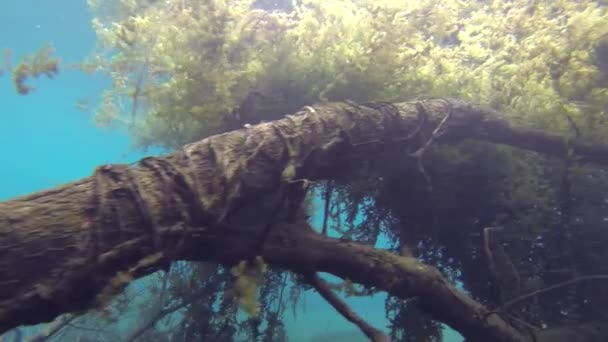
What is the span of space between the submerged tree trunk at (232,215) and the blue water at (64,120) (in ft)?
5.87

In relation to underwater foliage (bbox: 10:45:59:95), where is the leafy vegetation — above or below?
below

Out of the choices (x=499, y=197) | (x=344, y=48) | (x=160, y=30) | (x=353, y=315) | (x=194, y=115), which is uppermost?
(x=160, y=30)

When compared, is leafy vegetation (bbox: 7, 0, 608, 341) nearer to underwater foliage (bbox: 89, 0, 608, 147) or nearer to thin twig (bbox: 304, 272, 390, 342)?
underwater foliage (bbox: 89, 0, 608, 147)

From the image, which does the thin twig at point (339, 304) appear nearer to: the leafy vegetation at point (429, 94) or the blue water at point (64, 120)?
the leafy vegetation at point (429, 94)

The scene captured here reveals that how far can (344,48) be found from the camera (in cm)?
538

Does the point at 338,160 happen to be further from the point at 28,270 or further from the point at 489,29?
the point at 489,29

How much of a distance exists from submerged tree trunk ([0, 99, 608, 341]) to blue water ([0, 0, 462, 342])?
179 cm

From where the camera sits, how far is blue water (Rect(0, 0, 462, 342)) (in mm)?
23766

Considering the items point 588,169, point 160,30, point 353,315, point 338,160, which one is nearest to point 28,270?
point 353,315

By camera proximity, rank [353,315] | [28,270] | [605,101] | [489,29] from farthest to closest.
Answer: [489,29] → [605,101] → [353,315] → [28,270]

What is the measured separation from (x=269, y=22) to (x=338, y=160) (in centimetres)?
345

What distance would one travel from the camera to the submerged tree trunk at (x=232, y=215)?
232 centimetres

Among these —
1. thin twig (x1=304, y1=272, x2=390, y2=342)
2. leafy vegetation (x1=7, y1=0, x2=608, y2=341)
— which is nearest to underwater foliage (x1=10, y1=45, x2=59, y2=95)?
leafy vegetation (x1=7, y1=0, x2=608, y2=341)

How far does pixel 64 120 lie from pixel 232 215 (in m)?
51.3
